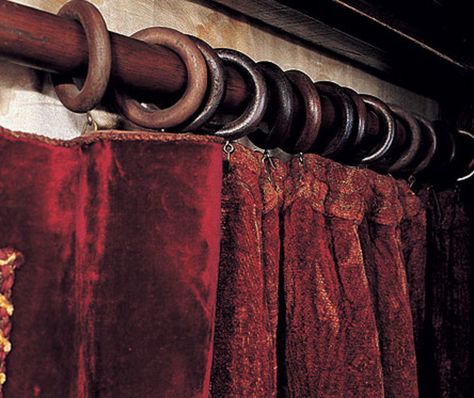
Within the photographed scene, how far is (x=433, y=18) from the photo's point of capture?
41.5 inches

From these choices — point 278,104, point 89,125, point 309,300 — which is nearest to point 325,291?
point 309,300

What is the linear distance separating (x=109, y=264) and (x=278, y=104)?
290 mm

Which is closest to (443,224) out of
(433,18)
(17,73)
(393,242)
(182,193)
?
(393,242)

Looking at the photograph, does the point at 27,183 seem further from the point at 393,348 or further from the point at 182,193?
the point at 393,348

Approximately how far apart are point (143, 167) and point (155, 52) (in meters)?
0.12

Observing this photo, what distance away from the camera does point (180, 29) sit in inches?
31.5

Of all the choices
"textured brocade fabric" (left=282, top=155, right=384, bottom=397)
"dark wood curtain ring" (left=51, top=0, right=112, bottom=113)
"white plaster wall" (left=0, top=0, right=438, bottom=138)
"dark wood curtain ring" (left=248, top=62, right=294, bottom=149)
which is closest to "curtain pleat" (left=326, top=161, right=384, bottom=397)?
"textured brocade fabric" (left=282, top=155, right=384, bottom=397)

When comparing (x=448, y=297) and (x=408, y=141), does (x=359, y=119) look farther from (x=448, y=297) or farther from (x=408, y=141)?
(x=448, y=297)

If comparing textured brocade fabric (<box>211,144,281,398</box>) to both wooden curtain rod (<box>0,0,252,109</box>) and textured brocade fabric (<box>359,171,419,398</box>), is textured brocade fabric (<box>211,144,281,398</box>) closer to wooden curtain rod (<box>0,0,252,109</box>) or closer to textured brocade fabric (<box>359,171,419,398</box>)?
wooden curtain rod (<box>0,0,252,109</box>)

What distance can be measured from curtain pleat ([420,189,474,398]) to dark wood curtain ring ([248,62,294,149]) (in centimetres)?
44

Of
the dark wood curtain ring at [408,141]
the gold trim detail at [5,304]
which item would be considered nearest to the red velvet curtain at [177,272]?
the gold trim detail at [5,304]

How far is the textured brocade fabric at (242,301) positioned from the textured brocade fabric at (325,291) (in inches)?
2.7

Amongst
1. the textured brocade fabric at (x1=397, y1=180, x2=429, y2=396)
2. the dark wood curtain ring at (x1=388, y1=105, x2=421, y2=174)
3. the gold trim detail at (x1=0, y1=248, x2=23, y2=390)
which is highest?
the dark wood curtain ring at (x1=388, y1=105, x2=421, y2=174)

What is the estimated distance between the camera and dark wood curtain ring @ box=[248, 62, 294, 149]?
2.40 ft
